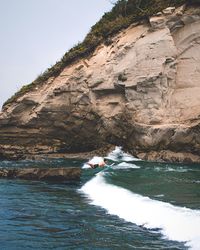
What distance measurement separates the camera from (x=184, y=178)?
794 inches

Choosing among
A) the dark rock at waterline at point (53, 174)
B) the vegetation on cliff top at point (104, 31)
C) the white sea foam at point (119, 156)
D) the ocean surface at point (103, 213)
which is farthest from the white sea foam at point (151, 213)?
the vegetation on cliff top at point (104, 31)

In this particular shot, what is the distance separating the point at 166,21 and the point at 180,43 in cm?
203

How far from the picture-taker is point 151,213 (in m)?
12.1

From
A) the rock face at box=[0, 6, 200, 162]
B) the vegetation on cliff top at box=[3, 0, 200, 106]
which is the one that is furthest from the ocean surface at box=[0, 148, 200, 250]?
the vegetation on cliff top at box=[3, 0, 200, 106]

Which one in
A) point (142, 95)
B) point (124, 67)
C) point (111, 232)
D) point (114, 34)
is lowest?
point (111, 232)

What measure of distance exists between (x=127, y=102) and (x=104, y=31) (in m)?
8.26

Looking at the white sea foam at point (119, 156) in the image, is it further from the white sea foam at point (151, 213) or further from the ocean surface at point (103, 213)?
the white sea foam at point (151, 213)

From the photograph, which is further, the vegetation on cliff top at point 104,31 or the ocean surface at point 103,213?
the vegetation on cliff top at point 104,31

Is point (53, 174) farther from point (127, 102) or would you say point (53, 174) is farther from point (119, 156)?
point (127, 102)

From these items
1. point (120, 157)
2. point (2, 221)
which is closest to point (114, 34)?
point (120, 157)

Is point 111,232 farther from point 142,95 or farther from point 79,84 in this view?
point 79,84

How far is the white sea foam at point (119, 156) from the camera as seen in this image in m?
30.4

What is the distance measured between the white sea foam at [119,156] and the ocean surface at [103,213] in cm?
964

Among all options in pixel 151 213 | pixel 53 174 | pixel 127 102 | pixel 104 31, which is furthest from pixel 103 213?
pixel 104 31
